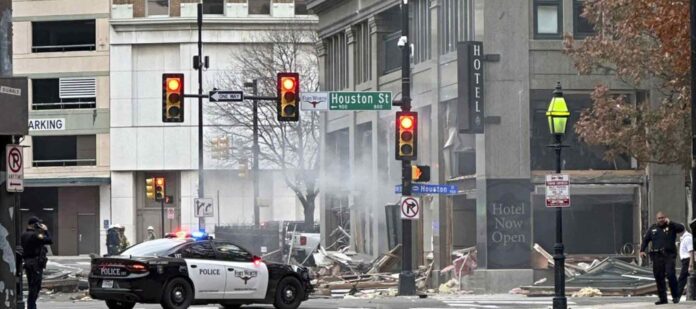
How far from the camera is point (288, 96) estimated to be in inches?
1260

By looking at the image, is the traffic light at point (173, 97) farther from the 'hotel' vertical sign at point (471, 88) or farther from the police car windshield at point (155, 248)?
the 'hotel' vertical sign at point (471, 88)

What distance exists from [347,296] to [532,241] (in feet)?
17.2

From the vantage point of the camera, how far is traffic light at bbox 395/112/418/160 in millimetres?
32469

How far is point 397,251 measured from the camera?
41.3m

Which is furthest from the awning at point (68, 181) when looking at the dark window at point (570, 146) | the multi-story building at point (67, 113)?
the dark window at point (570, 146)

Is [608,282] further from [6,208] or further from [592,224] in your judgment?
[6,208]

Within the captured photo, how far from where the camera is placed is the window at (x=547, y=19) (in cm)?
3609

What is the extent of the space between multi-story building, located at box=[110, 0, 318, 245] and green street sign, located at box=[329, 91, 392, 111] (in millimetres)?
39567

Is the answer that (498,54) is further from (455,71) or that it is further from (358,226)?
(358,226)

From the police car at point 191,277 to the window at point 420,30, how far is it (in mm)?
14386

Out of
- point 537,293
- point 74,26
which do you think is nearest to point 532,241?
point 537,293

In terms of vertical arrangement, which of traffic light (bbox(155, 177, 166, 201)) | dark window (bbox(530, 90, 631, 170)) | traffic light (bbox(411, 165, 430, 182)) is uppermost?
dark window (bbox(530, 90, 631, 170))

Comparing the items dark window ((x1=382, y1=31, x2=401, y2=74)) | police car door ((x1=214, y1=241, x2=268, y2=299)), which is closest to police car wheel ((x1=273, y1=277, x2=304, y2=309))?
police car door ((x1=214, y1=241, x2=268, y2=299))

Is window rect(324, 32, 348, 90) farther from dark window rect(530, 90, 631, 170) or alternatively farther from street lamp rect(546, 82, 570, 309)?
street lamp rect(546, 82, 570, 309)
